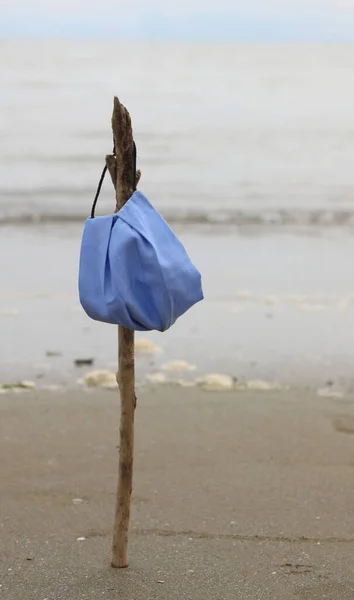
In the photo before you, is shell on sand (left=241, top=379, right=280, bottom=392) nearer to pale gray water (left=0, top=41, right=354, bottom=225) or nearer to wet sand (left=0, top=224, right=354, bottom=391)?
wet sand (left=0, top=224, right=354, bottom=391)

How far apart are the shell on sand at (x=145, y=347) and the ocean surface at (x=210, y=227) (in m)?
0.04

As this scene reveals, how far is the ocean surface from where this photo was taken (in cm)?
743

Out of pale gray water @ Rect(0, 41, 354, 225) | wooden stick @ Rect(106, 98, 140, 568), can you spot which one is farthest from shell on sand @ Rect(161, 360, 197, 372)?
pale gray water @ Rect(0, 41, 354, 225)

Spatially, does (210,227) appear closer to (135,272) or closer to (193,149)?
(193,149)

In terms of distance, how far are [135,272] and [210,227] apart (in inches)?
457

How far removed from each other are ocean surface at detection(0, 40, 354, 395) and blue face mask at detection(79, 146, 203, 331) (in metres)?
3.48

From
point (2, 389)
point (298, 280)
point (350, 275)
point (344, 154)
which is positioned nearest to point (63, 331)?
point (2, 389)

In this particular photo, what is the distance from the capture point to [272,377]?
6844mm

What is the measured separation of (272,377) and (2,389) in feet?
6.43

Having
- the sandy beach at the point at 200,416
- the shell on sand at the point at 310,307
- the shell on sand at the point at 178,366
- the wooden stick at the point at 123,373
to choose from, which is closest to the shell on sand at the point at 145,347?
the sandy beach at the point at 200,416

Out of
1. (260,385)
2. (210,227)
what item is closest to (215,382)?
(260,385)

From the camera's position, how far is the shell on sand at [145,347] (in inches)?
294

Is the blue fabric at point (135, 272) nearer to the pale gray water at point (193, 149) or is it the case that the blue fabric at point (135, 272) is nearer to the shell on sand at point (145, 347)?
the shell on sand at point (145, 347)

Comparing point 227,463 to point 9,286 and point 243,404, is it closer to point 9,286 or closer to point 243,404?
point 243,404
